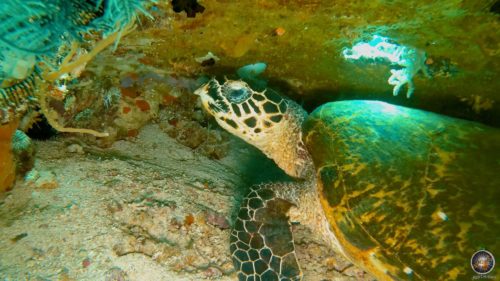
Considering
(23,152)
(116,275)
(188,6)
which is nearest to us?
(116,275)

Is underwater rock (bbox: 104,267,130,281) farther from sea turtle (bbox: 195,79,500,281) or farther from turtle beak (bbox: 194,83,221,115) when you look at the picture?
turtle beak (bbox: 194,83,221,115)

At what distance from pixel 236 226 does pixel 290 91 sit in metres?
1.91

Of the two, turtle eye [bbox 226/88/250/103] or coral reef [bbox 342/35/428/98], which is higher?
coral reef [bbox 342/35/428/98]

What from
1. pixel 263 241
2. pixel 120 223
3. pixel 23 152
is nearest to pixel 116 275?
pixel 120 223

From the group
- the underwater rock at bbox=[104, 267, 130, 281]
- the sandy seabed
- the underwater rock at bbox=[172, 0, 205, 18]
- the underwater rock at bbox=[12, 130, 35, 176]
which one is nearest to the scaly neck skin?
the sandy seabed

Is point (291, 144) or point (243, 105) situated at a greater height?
point (243, 105)

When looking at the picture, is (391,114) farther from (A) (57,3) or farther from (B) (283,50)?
(A) (57,3)

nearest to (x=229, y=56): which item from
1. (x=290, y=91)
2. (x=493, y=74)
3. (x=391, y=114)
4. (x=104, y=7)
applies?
(x=290, y=91)

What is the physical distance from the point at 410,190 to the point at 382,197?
18cm

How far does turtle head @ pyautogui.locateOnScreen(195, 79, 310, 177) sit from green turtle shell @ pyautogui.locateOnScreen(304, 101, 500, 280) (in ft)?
1.91

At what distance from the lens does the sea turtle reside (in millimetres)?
1789

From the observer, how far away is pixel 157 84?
3.74m

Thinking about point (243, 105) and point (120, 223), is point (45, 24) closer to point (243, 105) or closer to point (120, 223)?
point (120, 223)

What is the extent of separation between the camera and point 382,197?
2.01 meters
